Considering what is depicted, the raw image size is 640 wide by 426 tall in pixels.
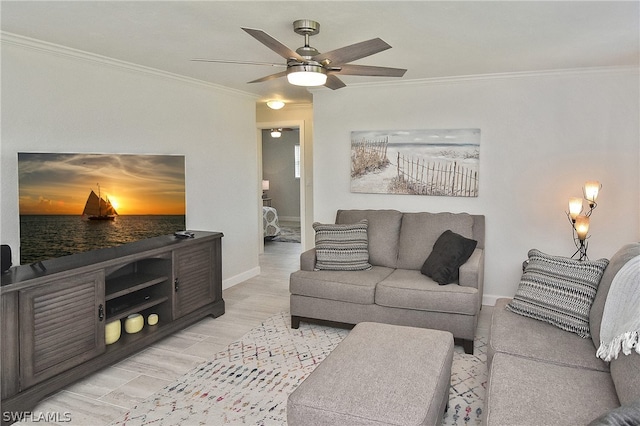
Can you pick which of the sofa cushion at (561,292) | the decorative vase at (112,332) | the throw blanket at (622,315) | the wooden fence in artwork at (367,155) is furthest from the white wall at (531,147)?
the decorative vase at (112,332)

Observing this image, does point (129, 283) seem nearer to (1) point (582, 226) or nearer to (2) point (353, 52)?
(2) point (353, 52)

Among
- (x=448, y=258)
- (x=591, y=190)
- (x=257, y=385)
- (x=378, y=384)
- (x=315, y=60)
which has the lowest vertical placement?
(x=257, y=385)

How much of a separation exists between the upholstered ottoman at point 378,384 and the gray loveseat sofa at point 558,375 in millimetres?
256

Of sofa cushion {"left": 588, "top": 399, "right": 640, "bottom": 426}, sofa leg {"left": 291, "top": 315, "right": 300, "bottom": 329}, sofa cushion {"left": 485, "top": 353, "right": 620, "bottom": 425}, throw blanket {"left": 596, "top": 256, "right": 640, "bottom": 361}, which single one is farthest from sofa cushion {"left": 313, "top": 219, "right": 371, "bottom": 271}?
sofa cushion {"left": 588, "top": 399, "right": 640, "bottom": 426}

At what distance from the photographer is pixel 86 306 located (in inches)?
117

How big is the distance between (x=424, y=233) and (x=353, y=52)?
2.23m

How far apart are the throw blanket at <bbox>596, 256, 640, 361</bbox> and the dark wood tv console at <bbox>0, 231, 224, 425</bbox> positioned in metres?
2.98

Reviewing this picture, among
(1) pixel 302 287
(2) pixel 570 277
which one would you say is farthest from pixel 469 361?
(1) pixel 302 287

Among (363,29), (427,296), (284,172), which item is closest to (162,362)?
(427,296)

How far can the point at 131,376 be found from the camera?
3.09m

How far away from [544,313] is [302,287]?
6.40 ft

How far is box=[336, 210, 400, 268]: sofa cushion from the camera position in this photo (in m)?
4.34

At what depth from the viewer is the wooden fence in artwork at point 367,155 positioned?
4.96 m

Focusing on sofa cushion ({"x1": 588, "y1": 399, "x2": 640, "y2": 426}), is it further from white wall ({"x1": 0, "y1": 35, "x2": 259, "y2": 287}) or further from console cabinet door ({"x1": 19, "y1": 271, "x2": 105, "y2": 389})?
white wall ({"x1": 0, "y1": 35, "x2": 259, "y2": 287})
